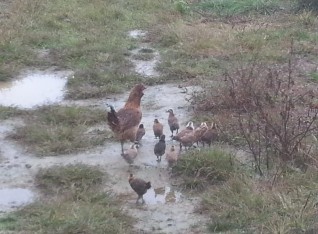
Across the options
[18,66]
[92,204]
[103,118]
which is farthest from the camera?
[18,66]

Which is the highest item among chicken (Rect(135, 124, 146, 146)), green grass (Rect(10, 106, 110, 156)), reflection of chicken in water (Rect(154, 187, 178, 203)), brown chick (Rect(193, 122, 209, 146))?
brown chick (Rect(193, 122, 209, 146))

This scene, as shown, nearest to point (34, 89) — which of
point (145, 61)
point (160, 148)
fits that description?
point (145, 61)

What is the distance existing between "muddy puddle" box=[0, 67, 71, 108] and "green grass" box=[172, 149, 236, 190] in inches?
103

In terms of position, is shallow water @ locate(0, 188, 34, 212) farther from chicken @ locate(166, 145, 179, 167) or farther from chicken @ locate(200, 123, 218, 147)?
chicken @ locate(200, 123, 218, 147)

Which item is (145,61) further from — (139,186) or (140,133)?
(139,186)

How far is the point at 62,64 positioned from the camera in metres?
10.4

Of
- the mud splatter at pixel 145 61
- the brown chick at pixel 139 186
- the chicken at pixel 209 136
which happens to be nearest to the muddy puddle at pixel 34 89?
the mud splatter at pixel 145 61

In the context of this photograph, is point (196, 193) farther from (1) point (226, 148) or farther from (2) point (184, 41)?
(2) point (184, 41)

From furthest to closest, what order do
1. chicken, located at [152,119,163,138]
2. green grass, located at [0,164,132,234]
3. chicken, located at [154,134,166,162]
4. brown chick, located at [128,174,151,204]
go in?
chicken, located at [152,119,163,138], chicken, located at [154,134,166,162], brown chick, located at [128,174,151,204], green grass, located at [0,164,132,234]

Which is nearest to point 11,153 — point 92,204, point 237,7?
point 92,204

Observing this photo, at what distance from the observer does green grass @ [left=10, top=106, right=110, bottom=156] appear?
24.7 ft

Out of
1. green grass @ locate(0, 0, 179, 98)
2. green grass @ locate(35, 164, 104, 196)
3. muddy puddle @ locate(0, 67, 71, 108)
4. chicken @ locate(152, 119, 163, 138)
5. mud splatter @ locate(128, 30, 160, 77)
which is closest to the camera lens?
green grass @ locate(35, 164, 104, 196)

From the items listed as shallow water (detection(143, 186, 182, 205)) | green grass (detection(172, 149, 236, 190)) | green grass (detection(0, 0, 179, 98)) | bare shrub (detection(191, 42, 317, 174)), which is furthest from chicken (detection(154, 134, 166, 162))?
green grass (detection(0, 0, 179, 98))

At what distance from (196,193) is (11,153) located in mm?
1961
